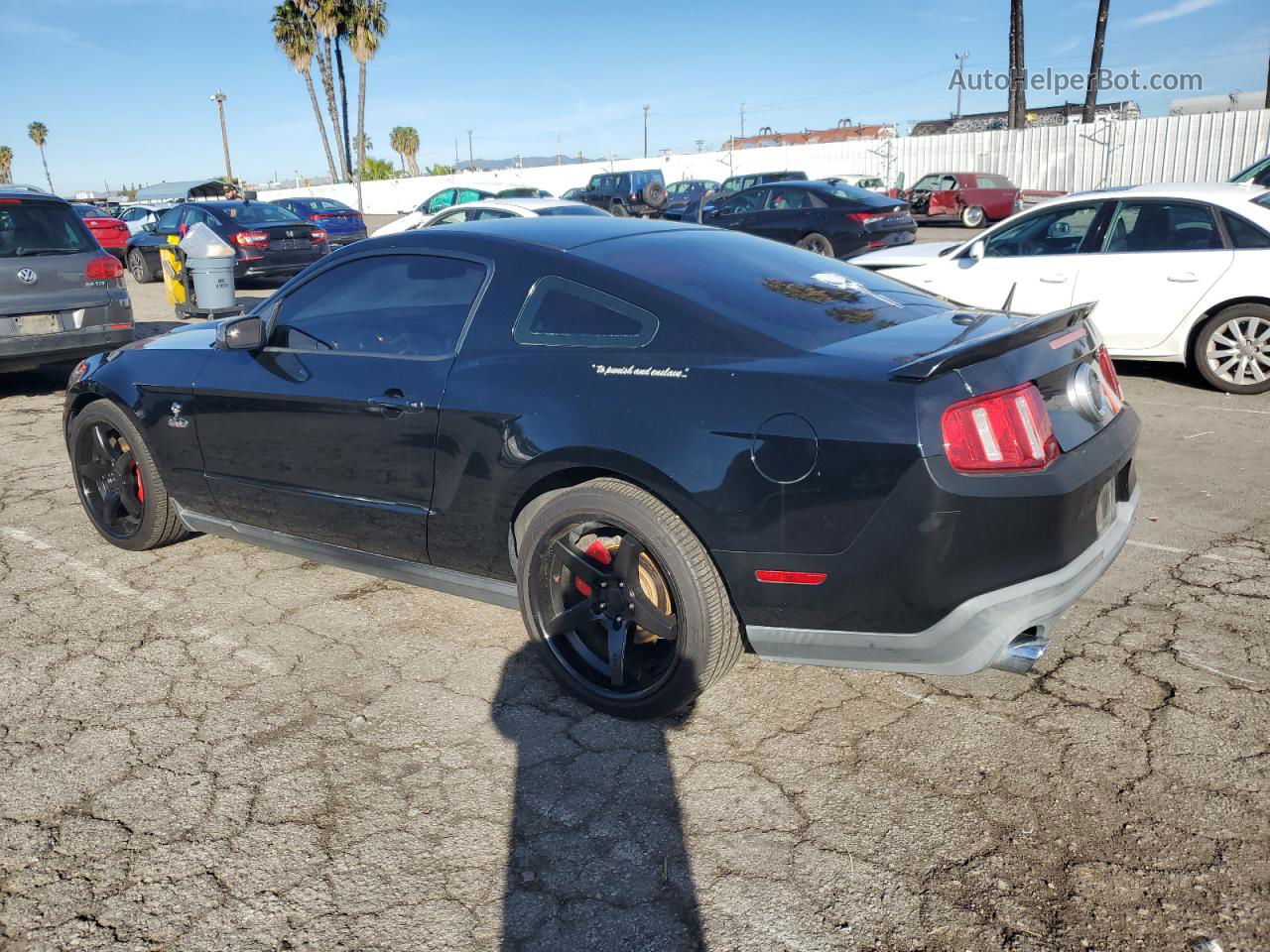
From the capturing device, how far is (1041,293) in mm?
7777

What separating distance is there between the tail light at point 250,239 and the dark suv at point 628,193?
13.0 meters

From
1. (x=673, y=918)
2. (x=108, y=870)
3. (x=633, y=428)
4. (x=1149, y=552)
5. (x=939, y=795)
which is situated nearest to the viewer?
(x=673, y=918)

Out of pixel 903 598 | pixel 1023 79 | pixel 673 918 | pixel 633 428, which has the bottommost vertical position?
pixel 673 918

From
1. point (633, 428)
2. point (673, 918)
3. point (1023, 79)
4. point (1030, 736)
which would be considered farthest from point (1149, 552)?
point (1023, 79)

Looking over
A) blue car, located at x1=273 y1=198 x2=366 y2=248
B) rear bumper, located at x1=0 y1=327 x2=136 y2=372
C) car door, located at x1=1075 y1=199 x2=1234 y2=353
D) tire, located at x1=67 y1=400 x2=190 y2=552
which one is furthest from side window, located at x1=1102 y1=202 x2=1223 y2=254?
blue car, located at x1=273 y1=198 x2=366 y2=248

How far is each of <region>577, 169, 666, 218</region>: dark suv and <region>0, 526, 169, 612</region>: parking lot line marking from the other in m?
23.1

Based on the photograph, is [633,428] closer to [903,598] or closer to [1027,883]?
[903,598]

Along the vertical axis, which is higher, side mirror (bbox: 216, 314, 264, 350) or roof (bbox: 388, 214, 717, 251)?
roof (bbox: 388, 214, 717, 251)

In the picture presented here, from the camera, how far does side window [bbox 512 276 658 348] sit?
3180 mm

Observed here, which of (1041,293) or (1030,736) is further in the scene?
(1041,293)

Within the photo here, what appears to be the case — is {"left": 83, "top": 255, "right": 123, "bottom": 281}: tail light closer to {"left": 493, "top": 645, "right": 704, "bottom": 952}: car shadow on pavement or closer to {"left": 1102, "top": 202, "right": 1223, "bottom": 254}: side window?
{"left": 493, "top": 645, "right": 704, "bottom": 952}: car shadow on pavement

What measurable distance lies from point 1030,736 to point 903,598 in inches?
28.2

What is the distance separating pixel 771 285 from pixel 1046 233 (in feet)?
17.5

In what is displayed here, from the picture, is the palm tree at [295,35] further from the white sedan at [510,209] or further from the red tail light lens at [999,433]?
the red tail light lens at [999,433]
